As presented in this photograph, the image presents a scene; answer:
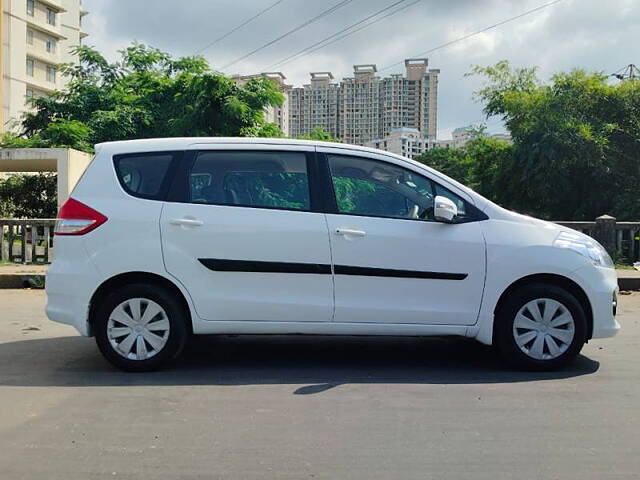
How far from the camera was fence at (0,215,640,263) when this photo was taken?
43.2 ft

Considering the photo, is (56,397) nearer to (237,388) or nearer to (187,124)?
(237,388)

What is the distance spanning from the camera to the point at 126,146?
5633 mm

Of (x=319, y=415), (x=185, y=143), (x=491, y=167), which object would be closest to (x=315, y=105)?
(x=491, y=167)

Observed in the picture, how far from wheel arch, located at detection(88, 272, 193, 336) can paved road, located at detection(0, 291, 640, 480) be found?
0.53 metres

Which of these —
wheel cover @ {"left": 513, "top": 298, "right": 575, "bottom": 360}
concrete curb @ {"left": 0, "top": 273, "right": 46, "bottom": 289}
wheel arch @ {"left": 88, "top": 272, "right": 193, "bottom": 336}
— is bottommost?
concrete curb @ {"left": 0, "top": 273, "right": 46, "bottom": 289}

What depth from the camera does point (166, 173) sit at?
5.53 metres

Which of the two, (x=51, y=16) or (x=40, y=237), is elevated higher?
(x=51, y=16)

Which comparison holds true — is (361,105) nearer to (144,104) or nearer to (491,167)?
(491,167)

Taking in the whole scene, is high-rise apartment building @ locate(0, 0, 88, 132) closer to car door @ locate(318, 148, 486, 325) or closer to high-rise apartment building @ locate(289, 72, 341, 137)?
high-rise apartment building @ locate(289, 72, 341, 137)

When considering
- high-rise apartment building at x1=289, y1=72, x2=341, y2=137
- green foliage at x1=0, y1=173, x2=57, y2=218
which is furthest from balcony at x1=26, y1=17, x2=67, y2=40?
green foliage at x1=0, y1=173, x2=57, y2=218

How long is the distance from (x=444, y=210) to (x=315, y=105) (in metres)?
55.9

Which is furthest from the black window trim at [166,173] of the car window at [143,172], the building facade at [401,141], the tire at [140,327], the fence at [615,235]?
the building facade at [401,141]

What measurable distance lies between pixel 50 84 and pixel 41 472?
68.9m

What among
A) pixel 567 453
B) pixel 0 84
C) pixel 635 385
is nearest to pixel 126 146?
pixel 567 453
